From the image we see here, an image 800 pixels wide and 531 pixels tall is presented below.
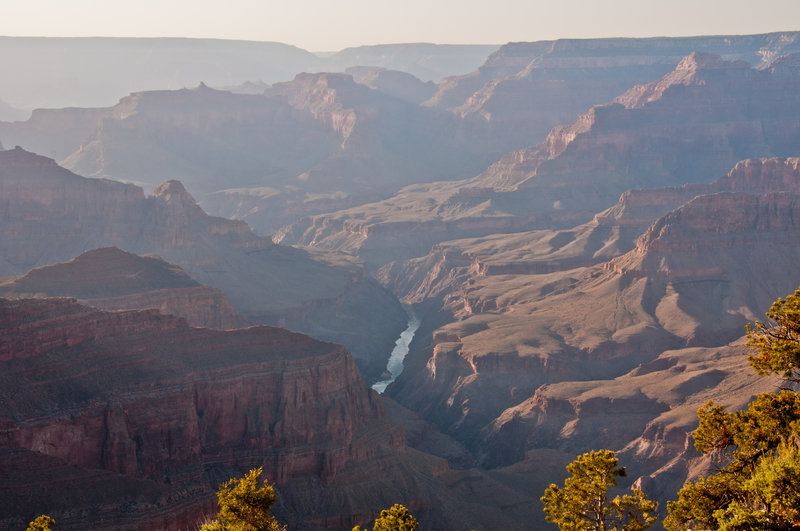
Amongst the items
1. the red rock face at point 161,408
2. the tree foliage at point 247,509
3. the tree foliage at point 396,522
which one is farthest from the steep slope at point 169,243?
the tree foliage at point 247,509

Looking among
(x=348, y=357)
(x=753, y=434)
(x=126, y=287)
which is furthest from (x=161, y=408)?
(x=753, y=434)

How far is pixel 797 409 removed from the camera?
36031 millimetres

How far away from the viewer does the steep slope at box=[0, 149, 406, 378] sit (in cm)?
15425

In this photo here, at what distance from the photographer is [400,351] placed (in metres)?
164

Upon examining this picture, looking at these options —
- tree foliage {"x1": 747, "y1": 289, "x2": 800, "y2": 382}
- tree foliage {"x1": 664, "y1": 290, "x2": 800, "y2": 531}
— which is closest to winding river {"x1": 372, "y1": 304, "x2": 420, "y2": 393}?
tree foliage {"x1": 664, "y1": 290, "x2": 800, "y2": 531}

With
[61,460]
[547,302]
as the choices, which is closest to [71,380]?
[61,460]

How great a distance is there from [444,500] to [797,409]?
49.8m

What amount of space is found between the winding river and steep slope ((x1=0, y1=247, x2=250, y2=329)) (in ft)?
86.7

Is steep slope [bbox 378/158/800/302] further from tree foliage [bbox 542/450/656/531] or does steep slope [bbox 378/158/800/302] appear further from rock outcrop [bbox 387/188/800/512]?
tree foliage [bbox 542/450/656/531]

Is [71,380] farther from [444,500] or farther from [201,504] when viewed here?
[444,500]

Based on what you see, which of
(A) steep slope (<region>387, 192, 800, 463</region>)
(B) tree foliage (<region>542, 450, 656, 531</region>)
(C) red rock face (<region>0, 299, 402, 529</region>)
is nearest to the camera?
(B) tree foliage (<region>542, 450, 656, 531</region>)

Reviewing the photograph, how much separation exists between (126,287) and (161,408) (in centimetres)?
4089

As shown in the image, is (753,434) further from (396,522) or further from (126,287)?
(126,287)

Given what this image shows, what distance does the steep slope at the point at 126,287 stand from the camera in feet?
351
